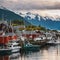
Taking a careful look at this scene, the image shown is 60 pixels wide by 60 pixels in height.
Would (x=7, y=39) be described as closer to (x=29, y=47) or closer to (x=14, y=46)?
(x=14, y=46)

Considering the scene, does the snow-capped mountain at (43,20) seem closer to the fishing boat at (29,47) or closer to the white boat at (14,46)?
the fishing boat at (29,47)

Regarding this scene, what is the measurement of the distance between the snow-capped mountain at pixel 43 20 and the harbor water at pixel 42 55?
40 centimetres

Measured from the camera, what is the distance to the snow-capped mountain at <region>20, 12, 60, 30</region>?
3561mm

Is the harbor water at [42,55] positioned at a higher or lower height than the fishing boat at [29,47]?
lower

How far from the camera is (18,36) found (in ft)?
11.6

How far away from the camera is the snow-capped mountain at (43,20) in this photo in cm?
356

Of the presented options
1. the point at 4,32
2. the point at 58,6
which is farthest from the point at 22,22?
the point at 58,6

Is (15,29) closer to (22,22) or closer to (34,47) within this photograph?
(22,22)

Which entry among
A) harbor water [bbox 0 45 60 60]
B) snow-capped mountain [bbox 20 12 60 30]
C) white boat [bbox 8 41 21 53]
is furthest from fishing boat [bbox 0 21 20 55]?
snow-capped mountain [bbox 20 12 60 30]

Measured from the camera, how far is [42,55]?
3.52 m

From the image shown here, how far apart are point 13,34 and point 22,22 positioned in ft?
0.95

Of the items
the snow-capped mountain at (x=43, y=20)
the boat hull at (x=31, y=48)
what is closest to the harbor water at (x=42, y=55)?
the boat hull at (x=31, y=48)

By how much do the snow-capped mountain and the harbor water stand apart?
1.32ft

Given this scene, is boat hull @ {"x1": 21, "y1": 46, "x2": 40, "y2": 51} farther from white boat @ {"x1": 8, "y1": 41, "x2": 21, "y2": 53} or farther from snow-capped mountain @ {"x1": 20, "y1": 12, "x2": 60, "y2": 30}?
snow-capped mountain @ {"x1": 20, "y1": 12, "x2": 60, "y2": 30}
